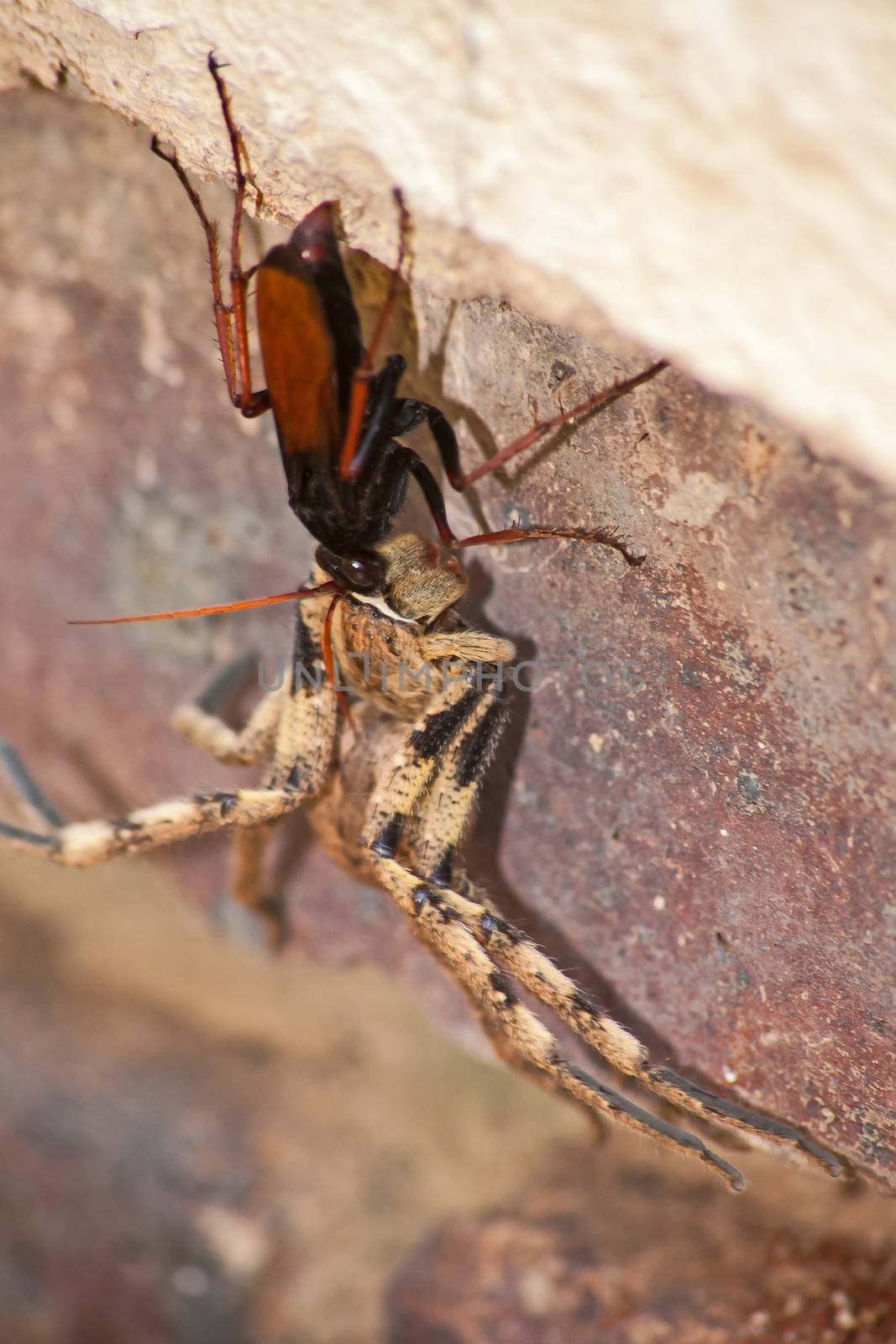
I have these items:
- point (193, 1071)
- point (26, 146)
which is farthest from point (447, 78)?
point (193, 1071)

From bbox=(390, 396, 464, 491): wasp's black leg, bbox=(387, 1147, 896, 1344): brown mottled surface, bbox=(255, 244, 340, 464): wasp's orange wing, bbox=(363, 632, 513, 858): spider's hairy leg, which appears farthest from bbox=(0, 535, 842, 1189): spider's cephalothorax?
bbox=(387, 1147, 896, 1344): brown mottled surface

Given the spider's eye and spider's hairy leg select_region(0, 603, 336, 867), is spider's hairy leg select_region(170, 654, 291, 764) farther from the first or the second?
the spider's eye

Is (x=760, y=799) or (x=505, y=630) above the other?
(x=760, y=799)

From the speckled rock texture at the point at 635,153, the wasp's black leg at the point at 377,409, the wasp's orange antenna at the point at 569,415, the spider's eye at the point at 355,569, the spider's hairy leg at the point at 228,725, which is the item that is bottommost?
the spider's hairy leg at the point at 228,725

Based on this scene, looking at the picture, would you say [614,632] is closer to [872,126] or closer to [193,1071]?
[872,126]

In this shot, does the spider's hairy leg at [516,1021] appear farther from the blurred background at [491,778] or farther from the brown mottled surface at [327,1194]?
the brown mottled surface at [327,1194]

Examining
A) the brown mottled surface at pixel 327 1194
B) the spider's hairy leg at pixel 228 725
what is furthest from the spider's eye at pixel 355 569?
the brown mottled surface at pixel 327 1194

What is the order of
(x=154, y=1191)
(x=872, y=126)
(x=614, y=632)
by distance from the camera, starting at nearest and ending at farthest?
(x=872, y=126)
(x=614, y=632)
(x=154, y=1191)
